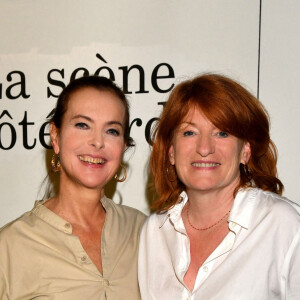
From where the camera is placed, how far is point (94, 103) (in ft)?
7.00

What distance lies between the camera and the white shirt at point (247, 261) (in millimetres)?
1710

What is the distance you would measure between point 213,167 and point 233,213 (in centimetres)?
19

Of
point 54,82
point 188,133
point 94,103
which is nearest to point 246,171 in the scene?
point 188,133

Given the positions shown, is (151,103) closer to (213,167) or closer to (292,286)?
Answer: (213,167)

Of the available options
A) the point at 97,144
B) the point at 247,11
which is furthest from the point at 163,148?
the point at 247,11

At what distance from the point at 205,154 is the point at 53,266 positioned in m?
0.72

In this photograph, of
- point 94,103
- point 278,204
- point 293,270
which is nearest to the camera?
point 293,270

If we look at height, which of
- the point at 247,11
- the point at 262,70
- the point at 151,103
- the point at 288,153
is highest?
the point at 247,11

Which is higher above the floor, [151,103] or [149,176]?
[151,103]

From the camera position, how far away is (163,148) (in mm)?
2174

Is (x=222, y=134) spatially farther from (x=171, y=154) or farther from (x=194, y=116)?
(x=171, y=154)

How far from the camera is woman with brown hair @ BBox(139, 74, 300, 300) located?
5.66ft

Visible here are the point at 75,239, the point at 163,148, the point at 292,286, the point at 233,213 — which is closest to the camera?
the point at 292,286

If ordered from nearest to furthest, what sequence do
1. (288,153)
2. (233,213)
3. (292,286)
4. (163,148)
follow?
(292,286) < (233,213) < (163,148) < (288,153)
